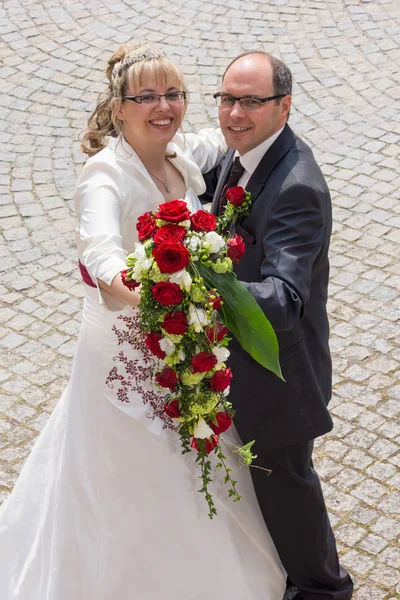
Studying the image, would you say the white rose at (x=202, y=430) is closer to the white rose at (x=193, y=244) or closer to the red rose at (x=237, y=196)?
the white rose at (x=193, y=244)

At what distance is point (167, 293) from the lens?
3004 mm

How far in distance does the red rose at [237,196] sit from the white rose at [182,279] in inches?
28.4

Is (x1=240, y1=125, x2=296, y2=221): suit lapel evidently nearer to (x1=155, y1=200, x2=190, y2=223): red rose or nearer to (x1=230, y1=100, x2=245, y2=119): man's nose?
(x1=230, y1=100, x2=245, y2=119): man's nose

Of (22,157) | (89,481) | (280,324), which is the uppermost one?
(280,324)

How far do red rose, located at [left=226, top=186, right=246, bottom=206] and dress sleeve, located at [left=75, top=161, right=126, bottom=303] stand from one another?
464mm

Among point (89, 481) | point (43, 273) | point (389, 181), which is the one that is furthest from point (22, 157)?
point (89, 481)

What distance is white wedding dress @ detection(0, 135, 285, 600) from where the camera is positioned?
12.7 feet

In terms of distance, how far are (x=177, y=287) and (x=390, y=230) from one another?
4.64 m

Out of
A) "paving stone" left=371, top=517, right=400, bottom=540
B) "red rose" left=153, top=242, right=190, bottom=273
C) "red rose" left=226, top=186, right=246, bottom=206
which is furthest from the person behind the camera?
"paving stone" left=371, top=517, right=400, bottom=540

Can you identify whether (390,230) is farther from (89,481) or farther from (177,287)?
(177,287)

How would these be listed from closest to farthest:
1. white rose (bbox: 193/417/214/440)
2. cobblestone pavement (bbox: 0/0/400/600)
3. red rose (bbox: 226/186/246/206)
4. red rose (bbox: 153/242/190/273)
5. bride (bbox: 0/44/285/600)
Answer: red rose (bbox: 153/242/190/273)
white rose (bbox: 193/417/214/440)
red rose (bbox: 226/186/246/206)
bride (bbox: 0/44/285/600)
cobblestone pavement (bbox: 0/0/400/600)

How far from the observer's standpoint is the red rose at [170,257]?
118 inches

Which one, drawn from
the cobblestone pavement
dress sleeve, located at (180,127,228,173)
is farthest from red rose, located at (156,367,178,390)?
the cobblestone pavement

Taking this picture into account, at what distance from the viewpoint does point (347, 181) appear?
315 inches
